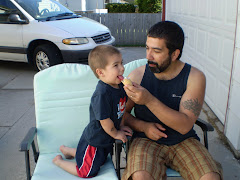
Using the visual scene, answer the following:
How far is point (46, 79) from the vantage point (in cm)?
280

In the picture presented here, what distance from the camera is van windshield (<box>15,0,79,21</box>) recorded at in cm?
714

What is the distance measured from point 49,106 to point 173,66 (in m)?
1.29

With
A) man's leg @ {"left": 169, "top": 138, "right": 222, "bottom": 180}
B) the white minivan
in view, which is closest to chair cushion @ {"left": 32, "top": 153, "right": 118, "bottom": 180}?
man's leg @ {"left": 169, "top": 138, "right": 222, "bottom": 180}

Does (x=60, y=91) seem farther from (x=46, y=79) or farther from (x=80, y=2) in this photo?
(x=80, y=2)

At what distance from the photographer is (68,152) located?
263cm

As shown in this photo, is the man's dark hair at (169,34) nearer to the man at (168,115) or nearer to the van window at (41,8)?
the man at (168,115)

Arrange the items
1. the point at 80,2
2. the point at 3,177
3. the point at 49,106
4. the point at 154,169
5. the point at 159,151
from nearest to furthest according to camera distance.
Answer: the point at 154,169
the point at 159,151
the point at 49,106
the point at 3,177
the point at 80,2

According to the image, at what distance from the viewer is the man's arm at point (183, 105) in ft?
6.75

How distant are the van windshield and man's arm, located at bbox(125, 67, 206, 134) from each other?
18.7 feet

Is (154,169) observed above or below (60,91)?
below

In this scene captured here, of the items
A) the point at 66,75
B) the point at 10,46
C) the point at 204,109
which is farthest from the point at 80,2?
the point at 66,75

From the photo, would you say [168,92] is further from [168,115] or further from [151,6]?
[151,6]

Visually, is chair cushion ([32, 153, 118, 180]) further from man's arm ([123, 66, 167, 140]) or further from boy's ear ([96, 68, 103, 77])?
boy's ear ([96, 68, 103, 77])

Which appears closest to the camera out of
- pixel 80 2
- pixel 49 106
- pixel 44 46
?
pixel 49 106
